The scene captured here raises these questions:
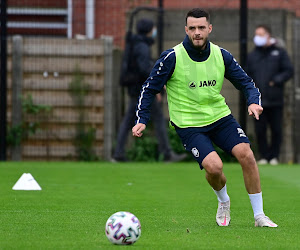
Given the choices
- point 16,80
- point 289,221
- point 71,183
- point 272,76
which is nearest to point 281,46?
point 272,76

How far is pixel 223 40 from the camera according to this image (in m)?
15.9

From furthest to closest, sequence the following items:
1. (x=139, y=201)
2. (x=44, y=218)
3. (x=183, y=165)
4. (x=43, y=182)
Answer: (x=183, y=165)
(x=43, y=182)
(x=139, y=201)
(x=44, y=218)

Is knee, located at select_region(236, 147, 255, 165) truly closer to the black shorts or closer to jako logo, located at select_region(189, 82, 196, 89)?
the black shorts

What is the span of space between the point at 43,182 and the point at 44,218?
3.82 meters

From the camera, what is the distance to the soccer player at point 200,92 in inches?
288

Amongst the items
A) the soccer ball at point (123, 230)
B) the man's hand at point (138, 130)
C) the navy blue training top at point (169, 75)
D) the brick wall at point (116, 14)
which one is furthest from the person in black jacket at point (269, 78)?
the soccer ball at point (123, 230)

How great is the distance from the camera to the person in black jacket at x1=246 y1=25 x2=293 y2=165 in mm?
15383

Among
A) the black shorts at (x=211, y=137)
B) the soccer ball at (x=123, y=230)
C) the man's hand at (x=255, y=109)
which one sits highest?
the man's hand at (x=255, y=109)

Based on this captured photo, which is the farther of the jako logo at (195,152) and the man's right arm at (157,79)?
the man's right arm at (157,79)

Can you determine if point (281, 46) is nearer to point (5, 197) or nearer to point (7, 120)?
point (7, 120)

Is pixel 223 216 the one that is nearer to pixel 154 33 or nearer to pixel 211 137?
pixel 211 137

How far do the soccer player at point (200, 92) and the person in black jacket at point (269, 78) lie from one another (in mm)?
7987

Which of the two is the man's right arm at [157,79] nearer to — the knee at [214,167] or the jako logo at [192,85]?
the jako logo at [192,85]

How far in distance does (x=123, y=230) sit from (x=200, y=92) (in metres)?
1.96
